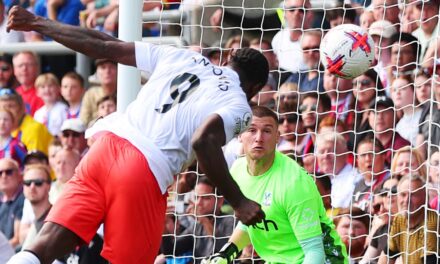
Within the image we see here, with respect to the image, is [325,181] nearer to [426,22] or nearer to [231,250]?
[426,22]

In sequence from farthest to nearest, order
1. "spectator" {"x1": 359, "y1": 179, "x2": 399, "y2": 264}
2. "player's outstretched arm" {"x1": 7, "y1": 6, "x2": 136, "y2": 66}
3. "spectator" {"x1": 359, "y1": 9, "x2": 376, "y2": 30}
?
"spectator" {"x1": 359, "y1": 9, "x2": 376, "y2": 30} → "spectator" {"x1": 359, "y1": 179, "x2": 399, "y2": 264} → "player's outstretched arm" {"x1": 7, "y1": 6, "x2": 136, "y2": 66}

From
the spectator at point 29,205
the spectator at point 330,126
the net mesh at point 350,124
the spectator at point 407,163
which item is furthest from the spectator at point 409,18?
the spectator at point 29,205

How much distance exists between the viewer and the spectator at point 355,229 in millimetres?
8445

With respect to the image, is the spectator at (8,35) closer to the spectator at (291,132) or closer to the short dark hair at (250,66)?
the spectator at (291,132)

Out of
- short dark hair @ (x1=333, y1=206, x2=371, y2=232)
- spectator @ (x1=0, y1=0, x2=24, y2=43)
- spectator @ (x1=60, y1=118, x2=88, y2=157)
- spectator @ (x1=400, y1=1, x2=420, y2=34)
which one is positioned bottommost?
short dark hair @ (x1=333, y1=206, x2=371, y2=232)

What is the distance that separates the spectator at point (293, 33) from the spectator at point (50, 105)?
2.64m

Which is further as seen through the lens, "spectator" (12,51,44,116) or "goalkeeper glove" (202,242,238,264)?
"spectator" (12,51,44,116)

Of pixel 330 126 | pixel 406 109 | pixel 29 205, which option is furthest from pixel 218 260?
pixel 29 205

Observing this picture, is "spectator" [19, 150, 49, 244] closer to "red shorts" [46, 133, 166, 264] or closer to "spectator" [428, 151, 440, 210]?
"spectator" [428, 151, 440, 210]

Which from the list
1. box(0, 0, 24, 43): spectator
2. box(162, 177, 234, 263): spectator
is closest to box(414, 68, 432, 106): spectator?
box(162, 177, 234, 263): spectator

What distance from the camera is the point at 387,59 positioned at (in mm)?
9297

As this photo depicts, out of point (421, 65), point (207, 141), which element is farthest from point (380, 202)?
point (207, 141)

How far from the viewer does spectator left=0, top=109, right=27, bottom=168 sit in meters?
11.1

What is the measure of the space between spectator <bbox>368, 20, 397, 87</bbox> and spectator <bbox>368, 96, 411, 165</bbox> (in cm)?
36
